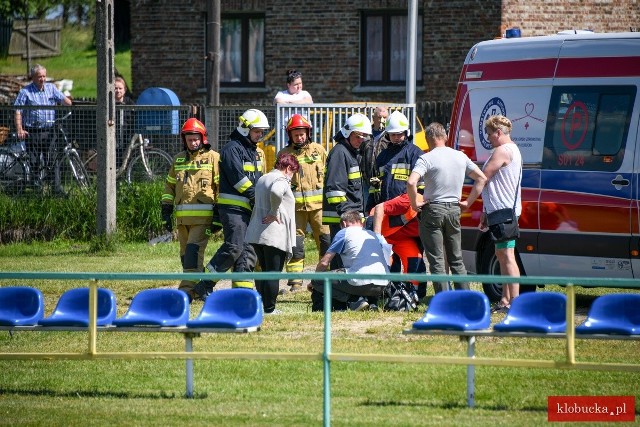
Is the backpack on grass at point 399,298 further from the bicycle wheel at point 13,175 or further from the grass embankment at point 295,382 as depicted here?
the bicycle wheel at point 13,175

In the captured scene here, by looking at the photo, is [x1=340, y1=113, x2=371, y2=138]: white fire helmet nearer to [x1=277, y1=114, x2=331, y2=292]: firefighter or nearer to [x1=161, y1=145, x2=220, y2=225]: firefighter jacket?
[x1=277, y1=114, x2=331, y2=292]: firefighter

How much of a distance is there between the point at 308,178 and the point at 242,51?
13.3 meters

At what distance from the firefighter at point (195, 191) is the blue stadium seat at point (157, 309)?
385 centimetres

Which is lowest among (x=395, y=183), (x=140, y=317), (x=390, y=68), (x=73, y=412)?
(x=73, y=412)

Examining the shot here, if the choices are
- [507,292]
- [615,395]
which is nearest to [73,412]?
[615,395]

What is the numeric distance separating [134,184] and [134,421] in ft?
33.7

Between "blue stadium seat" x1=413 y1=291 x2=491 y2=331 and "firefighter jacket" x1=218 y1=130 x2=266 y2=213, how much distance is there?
434cm

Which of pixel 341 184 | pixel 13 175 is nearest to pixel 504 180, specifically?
pixel 341 184

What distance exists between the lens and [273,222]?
11.9 metres

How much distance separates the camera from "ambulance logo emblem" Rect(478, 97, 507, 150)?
12445mm

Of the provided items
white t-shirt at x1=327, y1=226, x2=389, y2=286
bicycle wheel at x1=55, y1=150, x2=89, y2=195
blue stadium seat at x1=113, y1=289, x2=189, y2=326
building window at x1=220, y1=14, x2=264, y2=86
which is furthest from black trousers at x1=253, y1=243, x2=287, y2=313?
building window at x1=220, y1=14, x2=264, y2=86

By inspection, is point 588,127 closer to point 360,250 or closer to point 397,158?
point 397,158

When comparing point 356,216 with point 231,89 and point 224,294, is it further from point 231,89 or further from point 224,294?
point 231,89

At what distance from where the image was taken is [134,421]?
8.08 meters
